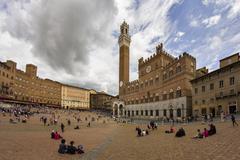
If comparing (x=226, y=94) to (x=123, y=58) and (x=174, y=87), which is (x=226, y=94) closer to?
(x=174, y=87)

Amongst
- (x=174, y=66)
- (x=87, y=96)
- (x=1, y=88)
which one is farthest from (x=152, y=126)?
(x=87, y=96)

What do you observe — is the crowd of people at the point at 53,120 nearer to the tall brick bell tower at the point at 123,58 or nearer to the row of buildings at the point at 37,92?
the row of buildings at the point at 37,92

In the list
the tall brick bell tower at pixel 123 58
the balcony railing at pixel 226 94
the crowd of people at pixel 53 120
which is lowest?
the crowd of people at pixel 53 120

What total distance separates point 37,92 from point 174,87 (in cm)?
7063

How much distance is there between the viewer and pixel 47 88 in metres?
105

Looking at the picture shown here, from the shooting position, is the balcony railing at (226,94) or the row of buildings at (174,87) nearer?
the balcony railing at (226,94)

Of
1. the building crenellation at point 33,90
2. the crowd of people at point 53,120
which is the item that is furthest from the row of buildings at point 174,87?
the building crenellation at point 33,90

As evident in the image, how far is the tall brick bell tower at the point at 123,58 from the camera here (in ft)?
266

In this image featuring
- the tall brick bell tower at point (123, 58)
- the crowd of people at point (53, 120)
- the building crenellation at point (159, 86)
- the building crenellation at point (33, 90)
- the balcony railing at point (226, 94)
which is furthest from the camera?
the tall brick bell tower at point (123, 58)

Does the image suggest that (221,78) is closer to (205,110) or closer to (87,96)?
A: (205,110)

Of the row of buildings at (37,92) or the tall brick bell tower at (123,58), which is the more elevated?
the tall brick bell tower at (123,58)

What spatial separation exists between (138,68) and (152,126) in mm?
43310

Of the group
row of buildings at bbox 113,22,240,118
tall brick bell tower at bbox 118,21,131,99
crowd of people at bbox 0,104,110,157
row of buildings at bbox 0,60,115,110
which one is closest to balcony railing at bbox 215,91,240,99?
row of buildings at bbox 113,22,240,118

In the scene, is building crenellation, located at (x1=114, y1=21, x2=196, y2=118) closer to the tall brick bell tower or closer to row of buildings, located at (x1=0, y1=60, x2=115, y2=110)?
the tall brick bell tower
